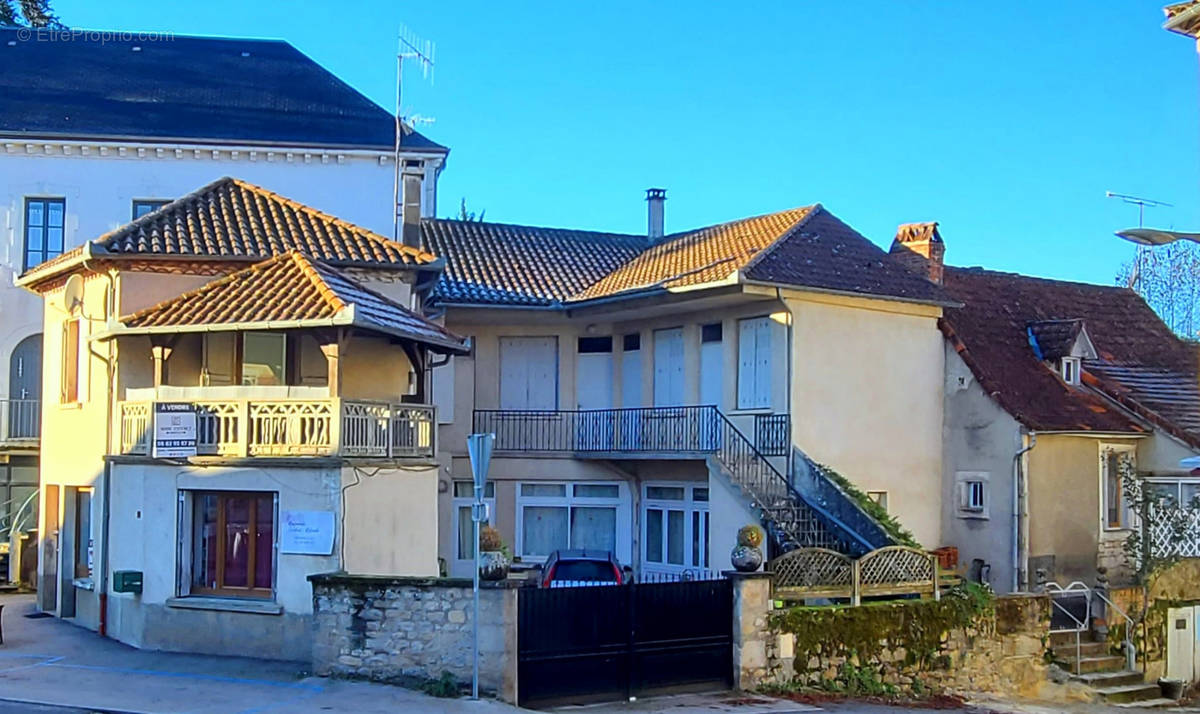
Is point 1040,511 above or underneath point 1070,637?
above

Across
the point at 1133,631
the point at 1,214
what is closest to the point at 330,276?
the point at 1,214

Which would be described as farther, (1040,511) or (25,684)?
(1040,511)

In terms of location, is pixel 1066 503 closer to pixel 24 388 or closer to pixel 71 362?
pixel 71 362

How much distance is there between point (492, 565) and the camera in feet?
50.7

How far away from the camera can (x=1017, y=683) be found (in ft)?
65.2

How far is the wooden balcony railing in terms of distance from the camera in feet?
57.8

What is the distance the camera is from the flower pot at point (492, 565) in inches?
608

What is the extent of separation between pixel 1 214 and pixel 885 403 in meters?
19.4

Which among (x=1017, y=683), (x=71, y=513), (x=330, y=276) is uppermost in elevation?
(x=330, y=276)

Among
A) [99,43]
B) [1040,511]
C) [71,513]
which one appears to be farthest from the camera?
[99,43]

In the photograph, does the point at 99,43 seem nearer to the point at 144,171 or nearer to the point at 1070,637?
the point at 144,171

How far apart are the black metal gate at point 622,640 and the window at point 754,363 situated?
7.34m

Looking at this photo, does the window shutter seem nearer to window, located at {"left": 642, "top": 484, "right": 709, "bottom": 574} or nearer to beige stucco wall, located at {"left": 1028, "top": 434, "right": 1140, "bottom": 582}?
window, located at {"left": 642, "top": 484, "right": 709, "bottom": 574}

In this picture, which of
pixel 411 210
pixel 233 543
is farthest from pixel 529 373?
pixel 233 543
